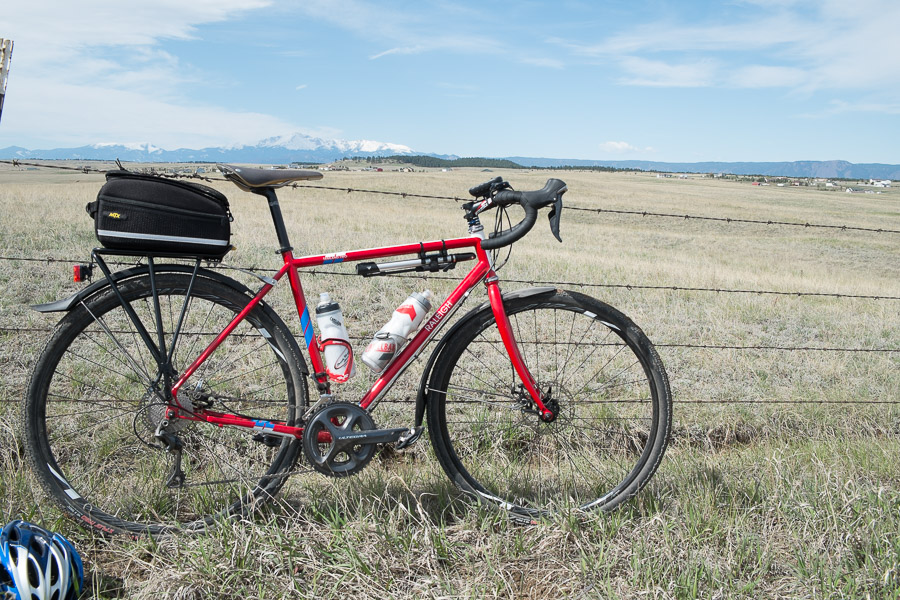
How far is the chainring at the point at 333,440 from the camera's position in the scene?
278 centimetres

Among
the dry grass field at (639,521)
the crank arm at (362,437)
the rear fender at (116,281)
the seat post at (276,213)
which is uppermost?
the seat post at (276,213)

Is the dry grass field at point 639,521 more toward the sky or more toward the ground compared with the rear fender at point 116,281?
more toward the ground

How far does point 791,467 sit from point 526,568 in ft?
5.67

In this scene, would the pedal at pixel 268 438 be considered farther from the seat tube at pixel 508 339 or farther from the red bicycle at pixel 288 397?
the seat tube at pixel 508 339

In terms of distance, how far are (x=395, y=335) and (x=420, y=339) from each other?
118 mm

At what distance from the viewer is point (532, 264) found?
493 inches

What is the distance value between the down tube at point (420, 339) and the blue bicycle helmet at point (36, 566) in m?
1.26

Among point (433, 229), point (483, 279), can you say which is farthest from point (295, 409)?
point (433, 229)

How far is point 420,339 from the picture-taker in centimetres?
293

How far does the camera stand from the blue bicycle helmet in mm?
2094

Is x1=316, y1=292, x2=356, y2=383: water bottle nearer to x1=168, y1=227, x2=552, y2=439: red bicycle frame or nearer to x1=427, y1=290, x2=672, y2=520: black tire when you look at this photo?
x1=168, y1=227, x2=552, y2=439: red bicycle frame

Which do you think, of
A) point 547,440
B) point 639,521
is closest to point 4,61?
point 547,440

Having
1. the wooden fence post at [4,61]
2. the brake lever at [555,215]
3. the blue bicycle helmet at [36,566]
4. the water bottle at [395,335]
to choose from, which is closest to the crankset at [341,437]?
the water bottle at [395,335]

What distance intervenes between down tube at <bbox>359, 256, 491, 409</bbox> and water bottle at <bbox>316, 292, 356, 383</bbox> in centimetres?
15
